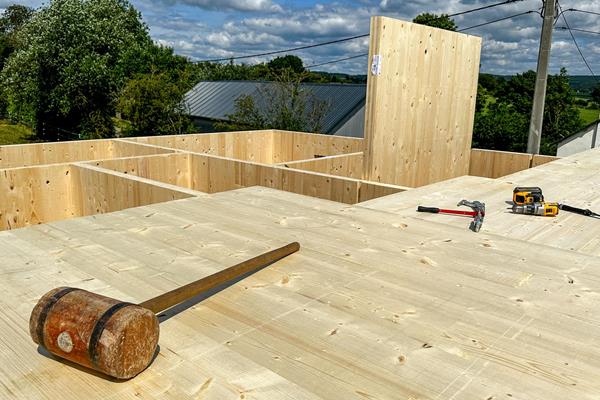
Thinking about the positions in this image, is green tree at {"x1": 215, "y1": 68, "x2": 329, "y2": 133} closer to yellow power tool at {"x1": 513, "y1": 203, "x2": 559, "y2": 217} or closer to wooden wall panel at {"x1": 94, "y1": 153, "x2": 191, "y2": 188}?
wooden wall panel at {"x1": 94, "y1": 153, "x2": 191, "y2": 188}

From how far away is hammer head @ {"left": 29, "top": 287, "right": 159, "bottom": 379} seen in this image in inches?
48.4

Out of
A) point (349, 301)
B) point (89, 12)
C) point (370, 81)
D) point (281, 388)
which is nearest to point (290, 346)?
point (281, 388)

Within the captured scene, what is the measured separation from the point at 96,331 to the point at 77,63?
68.0ft

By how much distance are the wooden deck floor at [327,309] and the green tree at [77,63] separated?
61.1 ft

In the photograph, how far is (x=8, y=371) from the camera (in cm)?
131

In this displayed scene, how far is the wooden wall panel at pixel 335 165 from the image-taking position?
564 centimetres

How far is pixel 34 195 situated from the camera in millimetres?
4645

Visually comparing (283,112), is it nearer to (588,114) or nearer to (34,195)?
(34,195)

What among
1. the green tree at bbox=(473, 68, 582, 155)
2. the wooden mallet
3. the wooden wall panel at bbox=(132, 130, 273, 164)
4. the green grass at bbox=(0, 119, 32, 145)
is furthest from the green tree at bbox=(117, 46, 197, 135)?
the green tree at bbox=(473, 68, 582, 155)

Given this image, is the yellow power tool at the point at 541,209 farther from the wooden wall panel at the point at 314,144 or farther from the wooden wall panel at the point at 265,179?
the wooden wall panel at the point at 314,144

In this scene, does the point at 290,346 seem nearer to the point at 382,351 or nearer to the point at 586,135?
the point at 382,351

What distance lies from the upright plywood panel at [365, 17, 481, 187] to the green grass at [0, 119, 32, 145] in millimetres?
22192

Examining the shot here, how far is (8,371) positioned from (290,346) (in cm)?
78

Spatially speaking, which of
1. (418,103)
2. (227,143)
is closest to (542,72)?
(418,103)
